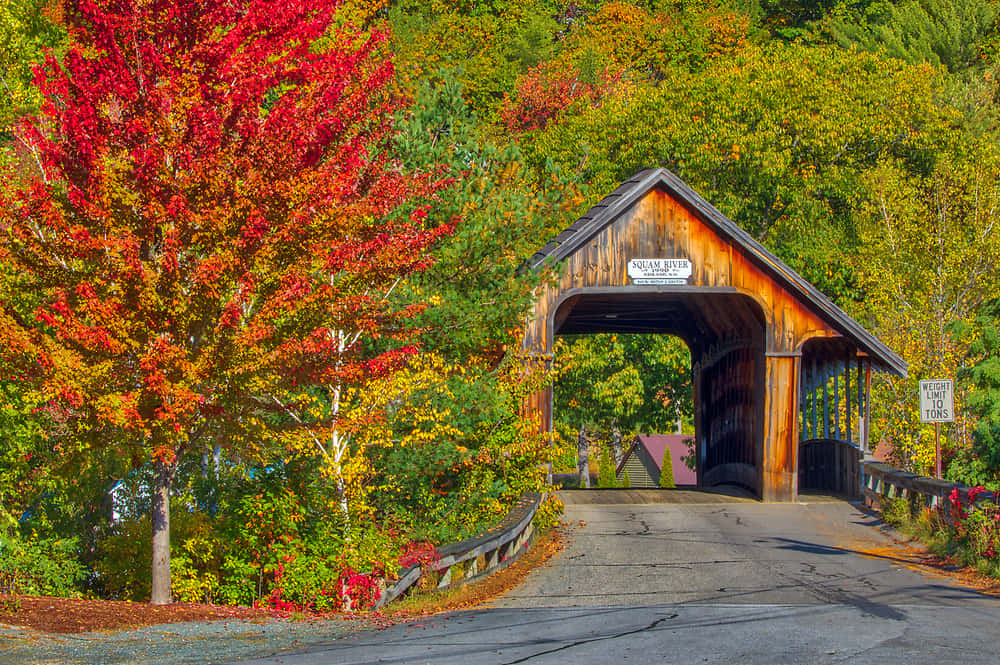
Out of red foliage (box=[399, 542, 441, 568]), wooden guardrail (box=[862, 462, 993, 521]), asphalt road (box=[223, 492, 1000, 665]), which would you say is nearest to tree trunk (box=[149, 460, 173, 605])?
red foliage (box=[399, 542, 441, 568])

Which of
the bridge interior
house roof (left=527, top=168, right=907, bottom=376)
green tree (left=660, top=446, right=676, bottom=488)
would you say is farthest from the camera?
green tree (left=660, top=446, right=676, bottom=488)

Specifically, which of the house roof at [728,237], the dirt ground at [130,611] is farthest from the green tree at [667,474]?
the dirt ground at [130,611]

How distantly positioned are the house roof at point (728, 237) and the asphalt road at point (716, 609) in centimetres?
415

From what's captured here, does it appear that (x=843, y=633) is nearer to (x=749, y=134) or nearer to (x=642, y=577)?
(x=642, y=577)

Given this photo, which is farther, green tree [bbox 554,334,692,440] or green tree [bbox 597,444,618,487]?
green tree [bbox 597,444,618,487]

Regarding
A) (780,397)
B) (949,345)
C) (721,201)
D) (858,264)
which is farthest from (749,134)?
(780,397)

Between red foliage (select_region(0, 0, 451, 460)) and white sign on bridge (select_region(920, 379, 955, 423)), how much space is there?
10564mm

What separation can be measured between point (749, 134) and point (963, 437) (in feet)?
54.7

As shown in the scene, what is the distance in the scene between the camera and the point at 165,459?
41.8 feet

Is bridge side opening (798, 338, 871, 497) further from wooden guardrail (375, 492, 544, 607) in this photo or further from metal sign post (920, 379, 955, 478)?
wooden guardrail (375, 492, 544, 607)

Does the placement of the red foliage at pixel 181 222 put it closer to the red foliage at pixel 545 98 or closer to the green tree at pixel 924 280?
the green tree at pixel 924 280

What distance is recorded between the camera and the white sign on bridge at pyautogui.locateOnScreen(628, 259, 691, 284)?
25.7 m

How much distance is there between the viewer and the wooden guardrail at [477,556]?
14.8 metres

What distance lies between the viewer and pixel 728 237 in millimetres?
25734
